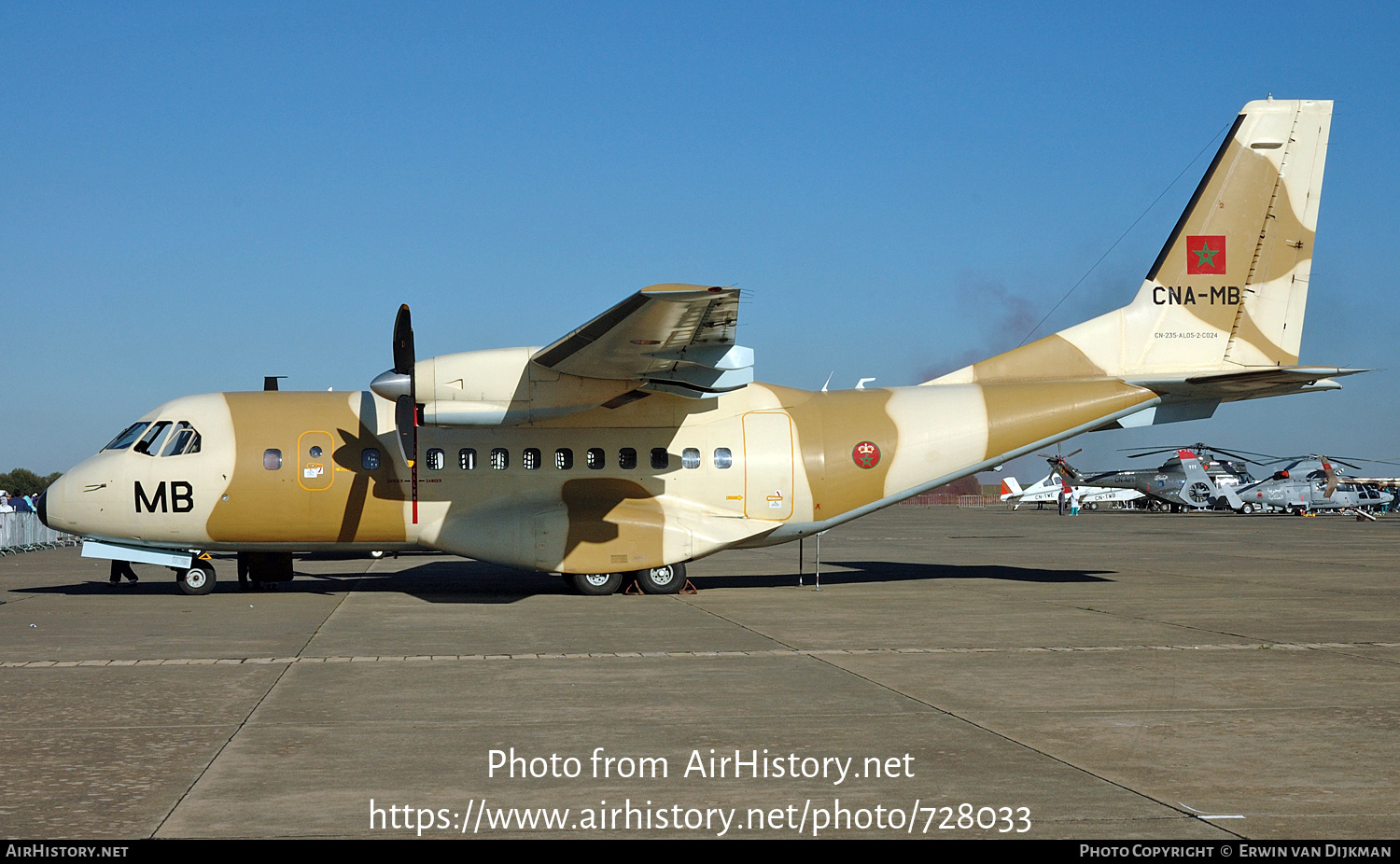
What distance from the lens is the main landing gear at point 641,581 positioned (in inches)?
664

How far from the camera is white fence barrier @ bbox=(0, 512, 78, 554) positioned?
98.8ft

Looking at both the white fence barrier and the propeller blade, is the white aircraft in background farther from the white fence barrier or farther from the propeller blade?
the propeller blade

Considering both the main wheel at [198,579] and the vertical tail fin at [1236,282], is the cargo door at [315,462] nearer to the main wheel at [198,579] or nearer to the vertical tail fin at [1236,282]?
the main wheel at [198,579]

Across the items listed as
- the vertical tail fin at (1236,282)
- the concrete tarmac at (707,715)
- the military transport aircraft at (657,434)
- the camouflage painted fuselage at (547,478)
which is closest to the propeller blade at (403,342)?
the military transport aircraft at (657,434)

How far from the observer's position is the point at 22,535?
1275 inches

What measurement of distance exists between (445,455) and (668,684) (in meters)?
8.47

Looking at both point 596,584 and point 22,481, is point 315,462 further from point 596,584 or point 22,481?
point 22,481

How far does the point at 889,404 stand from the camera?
57.7ft

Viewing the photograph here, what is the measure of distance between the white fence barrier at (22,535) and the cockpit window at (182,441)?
50.6 ft

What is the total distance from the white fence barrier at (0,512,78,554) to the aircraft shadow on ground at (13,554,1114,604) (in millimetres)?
10065

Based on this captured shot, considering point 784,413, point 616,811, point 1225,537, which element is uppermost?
point 784,413

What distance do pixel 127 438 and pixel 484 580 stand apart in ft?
21.5
